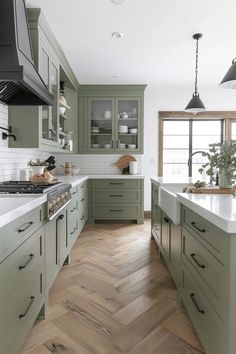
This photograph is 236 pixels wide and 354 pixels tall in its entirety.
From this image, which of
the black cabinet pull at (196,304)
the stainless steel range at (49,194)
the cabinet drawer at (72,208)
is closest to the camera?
the black cabinet pull at (196,304)

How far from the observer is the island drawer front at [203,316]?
48.3 inches

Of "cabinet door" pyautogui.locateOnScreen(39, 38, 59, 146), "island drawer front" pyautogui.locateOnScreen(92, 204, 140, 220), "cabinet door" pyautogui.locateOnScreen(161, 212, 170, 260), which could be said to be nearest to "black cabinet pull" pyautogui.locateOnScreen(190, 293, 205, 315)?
"cabinet door" pyautogui.locateOnScreen(161, 212, 170, 260)

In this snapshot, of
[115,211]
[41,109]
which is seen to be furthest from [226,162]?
[115,211]

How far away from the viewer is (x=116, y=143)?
4.91 m

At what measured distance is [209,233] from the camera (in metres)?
1.33

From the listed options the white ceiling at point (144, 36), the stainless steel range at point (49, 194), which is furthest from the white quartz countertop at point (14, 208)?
the white ceiling at point (144, 36)

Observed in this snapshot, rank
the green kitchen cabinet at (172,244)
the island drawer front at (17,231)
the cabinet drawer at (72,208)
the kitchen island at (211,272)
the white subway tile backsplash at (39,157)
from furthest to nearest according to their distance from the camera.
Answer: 1. the cabinet drawer at (72,208)
2. the white subway tile backsplash at (39,157)
3. the green kitchen cabinet at (172,244)
4. the island drawer front at (17,231)
5. the kitchen island at (211,272)

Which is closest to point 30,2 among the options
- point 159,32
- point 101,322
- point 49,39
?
point 49,39

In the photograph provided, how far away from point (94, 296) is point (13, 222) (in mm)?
1224

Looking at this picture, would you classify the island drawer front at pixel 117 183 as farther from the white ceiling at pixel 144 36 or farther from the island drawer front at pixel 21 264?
the island drawer front at pixel 21 264

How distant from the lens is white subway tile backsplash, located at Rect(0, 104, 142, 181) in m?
2.62

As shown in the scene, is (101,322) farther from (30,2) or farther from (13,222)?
(30,2)

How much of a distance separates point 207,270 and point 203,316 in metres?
0.27

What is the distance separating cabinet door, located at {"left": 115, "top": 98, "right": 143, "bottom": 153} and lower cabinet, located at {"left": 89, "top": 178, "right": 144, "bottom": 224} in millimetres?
671
